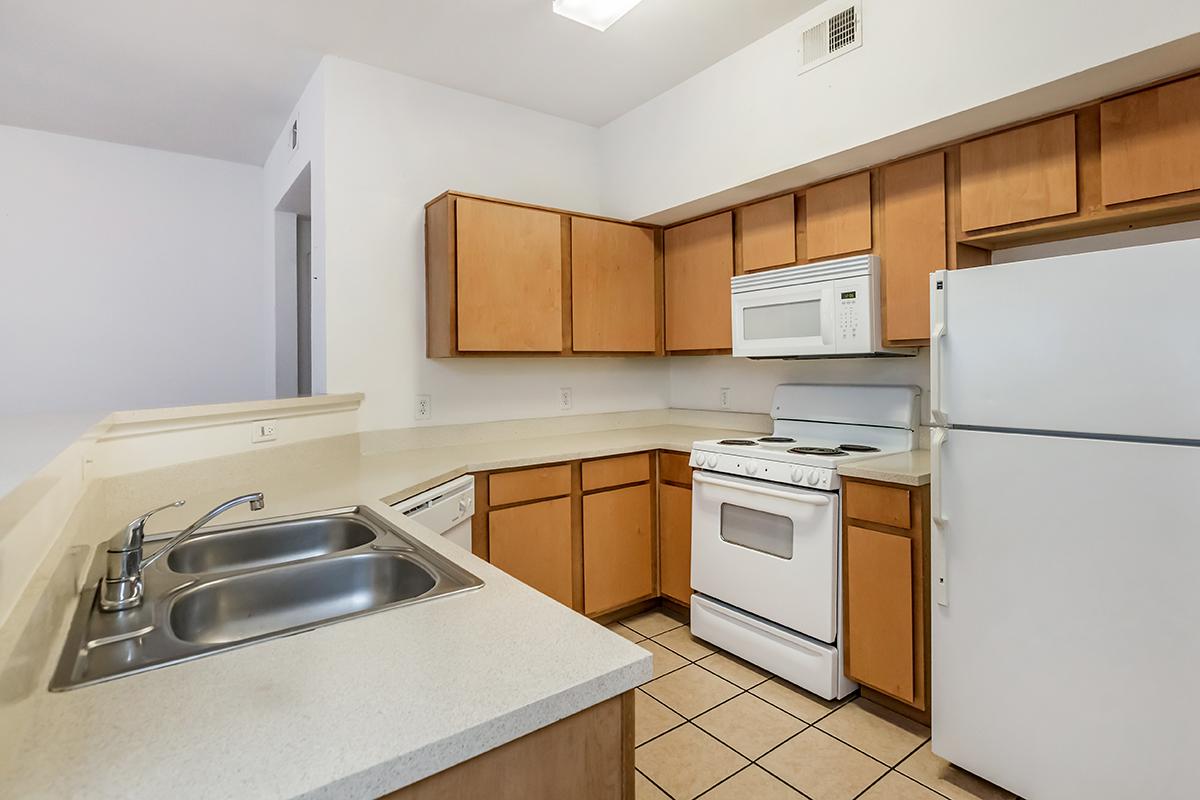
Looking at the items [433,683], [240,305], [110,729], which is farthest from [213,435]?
[240,305]

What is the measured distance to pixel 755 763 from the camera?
1.88 m

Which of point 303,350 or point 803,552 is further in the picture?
point 303,350

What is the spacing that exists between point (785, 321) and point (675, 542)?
1166mm

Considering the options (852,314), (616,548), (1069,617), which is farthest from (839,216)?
(616,548)

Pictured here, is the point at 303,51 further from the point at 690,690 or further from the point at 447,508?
the point at 690,690

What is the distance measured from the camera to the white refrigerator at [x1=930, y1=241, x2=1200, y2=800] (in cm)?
137

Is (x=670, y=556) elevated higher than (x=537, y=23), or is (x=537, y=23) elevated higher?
(x=537, y=23)

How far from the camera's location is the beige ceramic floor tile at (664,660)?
2.46 meters

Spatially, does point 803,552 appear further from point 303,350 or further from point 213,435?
point 303,350

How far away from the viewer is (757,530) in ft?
7.95

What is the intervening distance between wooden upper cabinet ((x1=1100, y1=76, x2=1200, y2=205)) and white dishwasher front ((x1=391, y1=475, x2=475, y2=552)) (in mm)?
2300

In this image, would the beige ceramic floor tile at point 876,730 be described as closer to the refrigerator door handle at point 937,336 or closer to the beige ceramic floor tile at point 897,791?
the beige ceramic floor tile at point 897,791

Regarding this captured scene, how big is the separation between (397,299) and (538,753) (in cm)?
242

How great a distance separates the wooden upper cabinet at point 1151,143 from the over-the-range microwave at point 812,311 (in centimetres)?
74
